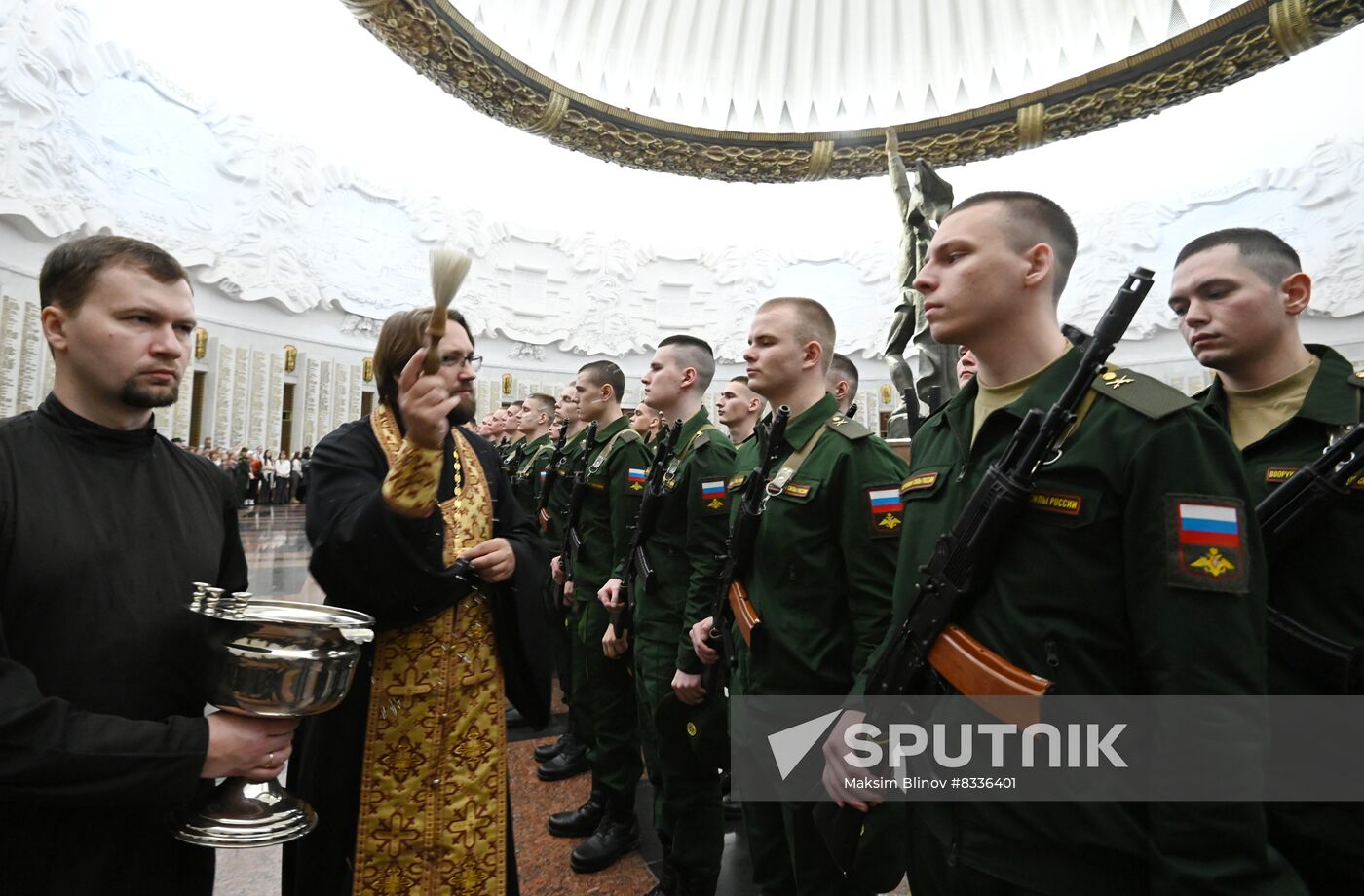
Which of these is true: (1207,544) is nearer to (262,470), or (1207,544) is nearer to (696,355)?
(696,355)

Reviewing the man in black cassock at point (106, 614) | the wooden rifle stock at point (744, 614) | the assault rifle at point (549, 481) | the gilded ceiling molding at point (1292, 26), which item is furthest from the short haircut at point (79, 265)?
the gilded ceiling molding at point (1292, 26)

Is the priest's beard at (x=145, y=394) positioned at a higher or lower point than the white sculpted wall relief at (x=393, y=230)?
lower

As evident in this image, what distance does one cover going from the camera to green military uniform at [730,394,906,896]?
66.8 inches

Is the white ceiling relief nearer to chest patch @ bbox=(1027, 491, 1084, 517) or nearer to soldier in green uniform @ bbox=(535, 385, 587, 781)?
soldier in green uniform @ bbox=(535, 385, 587, 781)

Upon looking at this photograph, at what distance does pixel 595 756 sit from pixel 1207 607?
2.37 meters

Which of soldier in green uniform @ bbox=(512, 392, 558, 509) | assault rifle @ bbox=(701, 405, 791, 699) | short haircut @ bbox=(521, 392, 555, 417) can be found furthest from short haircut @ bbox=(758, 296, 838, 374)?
short haircut @ bbox=(521, 392, 555, 417)

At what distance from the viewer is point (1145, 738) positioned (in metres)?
0.94

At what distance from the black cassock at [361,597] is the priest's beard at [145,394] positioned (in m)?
0.32

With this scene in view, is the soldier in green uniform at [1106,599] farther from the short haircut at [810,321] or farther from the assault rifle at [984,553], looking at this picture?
the short haircut at [810,321]

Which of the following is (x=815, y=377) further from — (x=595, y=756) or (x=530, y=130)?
(x=530, y=130)

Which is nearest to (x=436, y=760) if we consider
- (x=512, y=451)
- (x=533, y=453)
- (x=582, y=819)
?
(x=582, y=819)

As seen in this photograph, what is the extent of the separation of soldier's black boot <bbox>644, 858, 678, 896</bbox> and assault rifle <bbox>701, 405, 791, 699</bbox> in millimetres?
700

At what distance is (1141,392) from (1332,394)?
777 mm

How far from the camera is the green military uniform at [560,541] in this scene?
3.89 m
